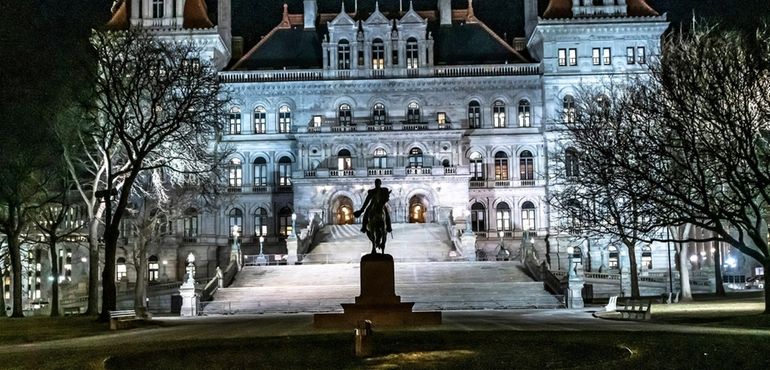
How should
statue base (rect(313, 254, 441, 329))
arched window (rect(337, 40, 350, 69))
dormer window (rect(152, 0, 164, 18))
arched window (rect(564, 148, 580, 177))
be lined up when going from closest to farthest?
statue base (rect(313, 254, 441, 329))
arched window (rect(564, 148, 580, 177))
dormer window (rect(152, 0, 164, 18))
arched window (rect(337, 40, 350, 69))

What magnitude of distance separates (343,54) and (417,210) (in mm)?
13806

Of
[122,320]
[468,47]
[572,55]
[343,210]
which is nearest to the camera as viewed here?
[122,320]

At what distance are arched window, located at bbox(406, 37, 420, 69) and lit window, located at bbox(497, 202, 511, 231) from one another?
12.8m

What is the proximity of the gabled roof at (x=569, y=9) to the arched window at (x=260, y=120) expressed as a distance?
23.1 meters

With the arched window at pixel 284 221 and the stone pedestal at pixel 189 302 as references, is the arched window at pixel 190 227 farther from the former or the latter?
the stone pedestal at pixel 189 302

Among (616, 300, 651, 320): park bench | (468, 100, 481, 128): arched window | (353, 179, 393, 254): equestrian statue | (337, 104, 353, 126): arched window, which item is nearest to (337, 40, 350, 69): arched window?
(337, 104, 353, 126): arched window

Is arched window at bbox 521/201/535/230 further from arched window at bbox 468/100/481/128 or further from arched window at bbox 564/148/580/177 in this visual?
arched window at bbox 468/100/481/128

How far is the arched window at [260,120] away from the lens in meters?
72.8

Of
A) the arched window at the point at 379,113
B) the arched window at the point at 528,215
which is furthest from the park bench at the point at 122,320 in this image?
the arched window at the point at 528,215

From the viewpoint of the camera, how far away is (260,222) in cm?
7231

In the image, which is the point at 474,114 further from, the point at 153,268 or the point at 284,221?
the point at 153,268

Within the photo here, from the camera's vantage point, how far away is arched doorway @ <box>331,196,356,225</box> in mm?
69106

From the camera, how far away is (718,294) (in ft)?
158

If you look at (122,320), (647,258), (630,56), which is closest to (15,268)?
(122,320)
